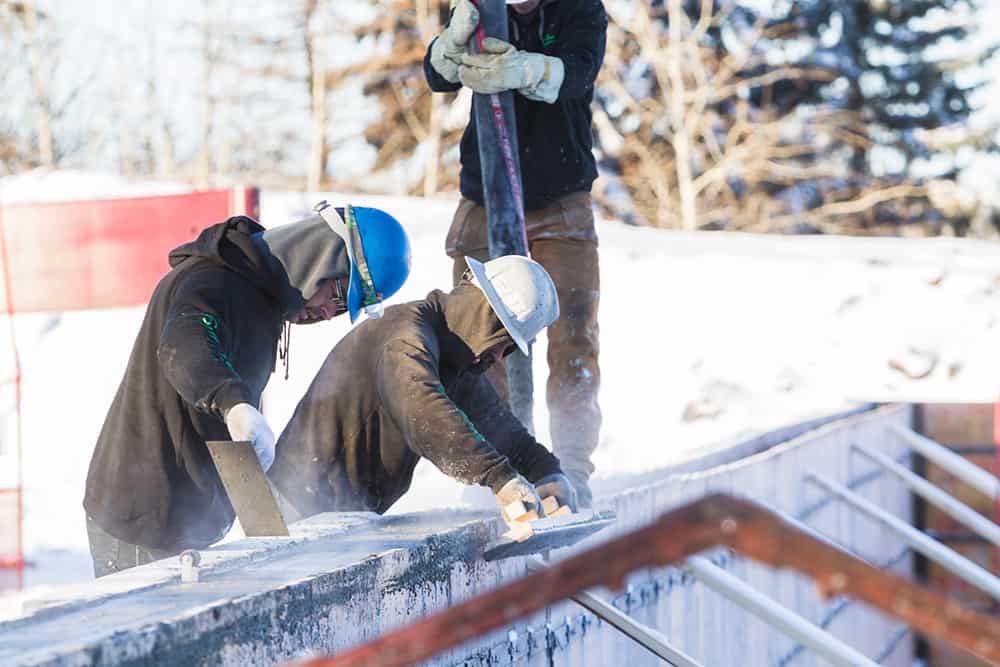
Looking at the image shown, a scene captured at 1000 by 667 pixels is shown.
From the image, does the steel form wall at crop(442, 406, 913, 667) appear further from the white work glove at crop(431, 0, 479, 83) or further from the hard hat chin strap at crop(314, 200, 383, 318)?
Answer: the white work glove at crop(431, 0, 479, 83)

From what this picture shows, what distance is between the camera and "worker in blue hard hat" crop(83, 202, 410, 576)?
384cm

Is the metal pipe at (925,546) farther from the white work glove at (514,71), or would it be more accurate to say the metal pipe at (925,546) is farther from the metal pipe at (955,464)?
the white work glove at (514,71)

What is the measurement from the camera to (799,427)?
30.7 ft

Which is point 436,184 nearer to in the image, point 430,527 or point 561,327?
point 561,327

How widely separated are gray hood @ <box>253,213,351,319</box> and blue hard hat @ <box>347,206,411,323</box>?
0.18ft

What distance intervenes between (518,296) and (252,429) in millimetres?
1019

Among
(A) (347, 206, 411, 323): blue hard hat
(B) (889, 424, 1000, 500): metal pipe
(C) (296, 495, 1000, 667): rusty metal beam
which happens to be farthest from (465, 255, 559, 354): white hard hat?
(B) (889, 424, 1000, 500): metal pipe

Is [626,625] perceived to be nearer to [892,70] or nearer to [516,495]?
[516,495]

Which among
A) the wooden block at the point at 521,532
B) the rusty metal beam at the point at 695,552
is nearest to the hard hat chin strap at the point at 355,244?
the wooden block at the point at 521,532

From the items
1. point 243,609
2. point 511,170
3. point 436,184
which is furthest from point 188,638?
point 436,184

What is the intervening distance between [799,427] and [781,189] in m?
18.2

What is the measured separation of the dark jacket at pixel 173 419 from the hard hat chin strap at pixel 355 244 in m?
0.21

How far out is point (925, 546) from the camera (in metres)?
7.79

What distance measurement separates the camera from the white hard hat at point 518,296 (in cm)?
407
